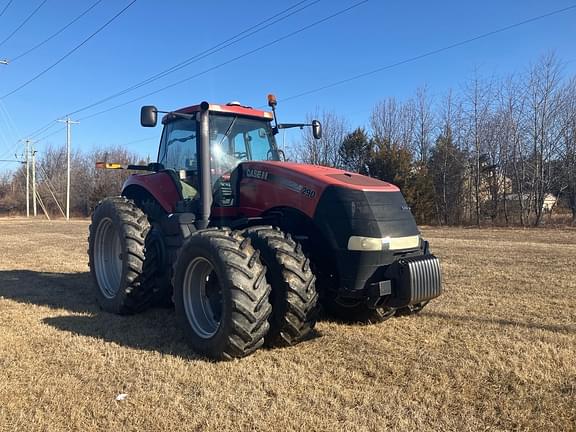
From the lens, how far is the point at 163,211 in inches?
242

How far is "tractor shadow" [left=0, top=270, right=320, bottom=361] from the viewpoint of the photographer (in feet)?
15.5

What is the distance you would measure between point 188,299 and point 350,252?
1.63m

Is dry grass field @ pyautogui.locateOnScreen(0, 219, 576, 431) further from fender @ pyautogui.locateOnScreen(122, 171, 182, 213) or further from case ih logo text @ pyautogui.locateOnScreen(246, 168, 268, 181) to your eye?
case ih logo text @ pyautogui.locateOnScreen(246, 168, 268, 181)

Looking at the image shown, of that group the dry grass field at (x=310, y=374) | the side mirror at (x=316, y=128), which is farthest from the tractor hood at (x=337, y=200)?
the side mirror at (x=316, y=128)

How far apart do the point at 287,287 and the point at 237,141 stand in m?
2.41

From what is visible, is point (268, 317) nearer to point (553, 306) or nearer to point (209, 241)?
point (209, 241)

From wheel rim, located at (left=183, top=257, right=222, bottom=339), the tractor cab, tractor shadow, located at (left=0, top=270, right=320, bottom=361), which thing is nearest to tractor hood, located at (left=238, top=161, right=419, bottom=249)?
the tractor cab

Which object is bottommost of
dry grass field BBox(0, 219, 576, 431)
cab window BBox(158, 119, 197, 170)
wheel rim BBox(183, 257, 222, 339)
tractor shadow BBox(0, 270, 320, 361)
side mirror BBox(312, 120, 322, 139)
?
dry grass field BBox(0, 219, 576, 431)

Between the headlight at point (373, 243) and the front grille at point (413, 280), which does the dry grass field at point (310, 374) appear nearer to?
the front grille at point (413, 280)

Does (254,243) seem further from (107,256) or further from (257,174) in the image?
(107,256)

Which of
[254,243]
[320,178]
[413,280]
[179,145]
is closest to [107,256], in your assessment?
[179,145]

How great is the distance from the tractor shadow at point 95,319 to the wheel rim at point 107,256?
34 cm

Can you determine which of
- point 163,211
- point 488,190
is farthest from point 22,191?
point 163,211

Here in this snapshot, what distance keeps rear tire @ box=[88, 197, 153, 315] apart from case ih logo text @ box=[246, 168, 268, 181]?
4.94 feet
